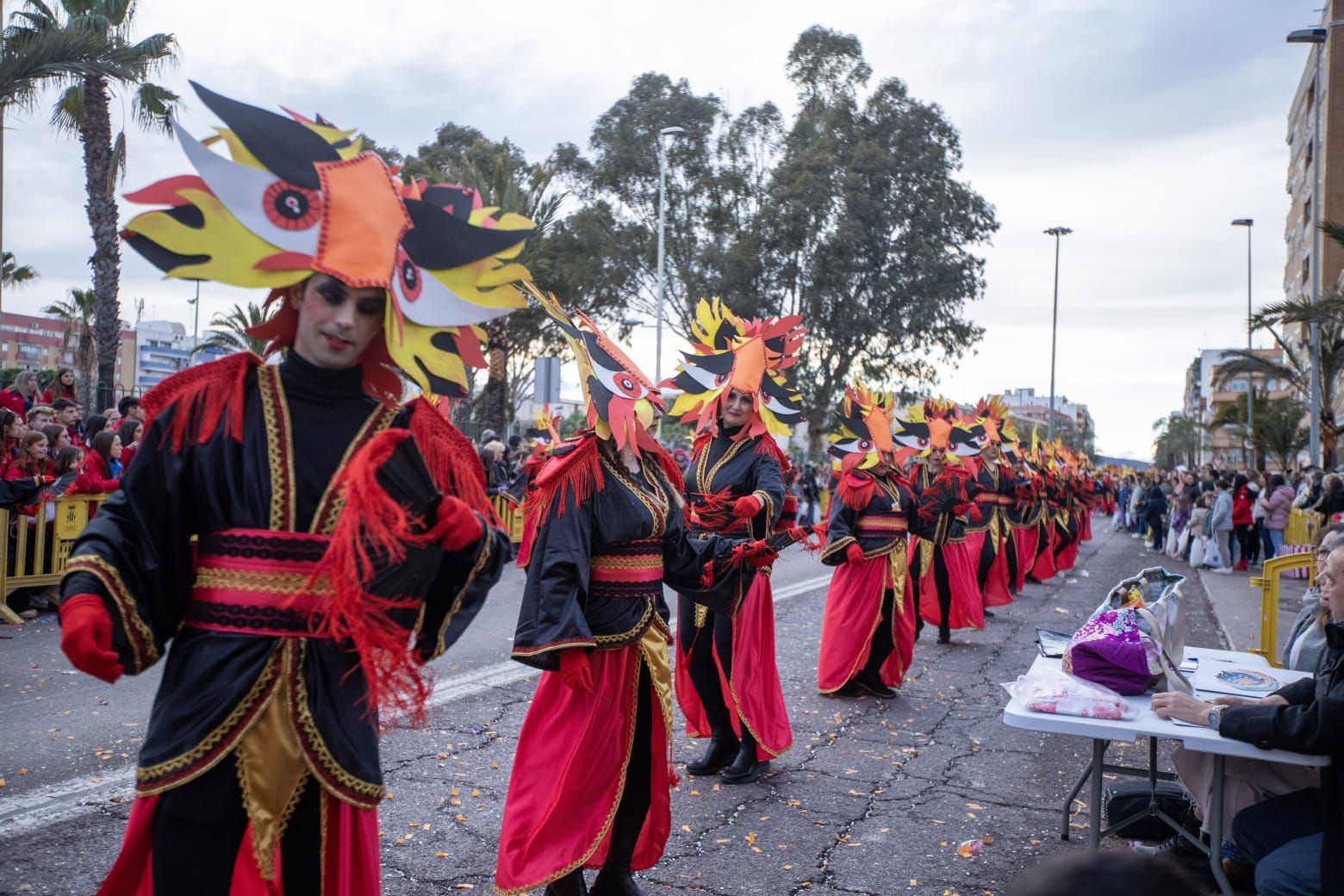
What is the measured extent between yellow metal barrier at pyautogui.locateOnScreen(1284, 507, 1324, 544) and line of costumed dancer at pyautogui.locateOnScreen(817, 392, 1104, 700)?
336cm

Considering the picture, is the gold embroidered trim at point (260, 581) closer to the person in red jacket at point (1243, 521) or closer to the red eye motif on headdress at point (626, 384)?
the red eye motif on headdress at point (626, 384)

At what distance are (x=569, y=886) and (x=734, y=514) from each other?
7.84 ft

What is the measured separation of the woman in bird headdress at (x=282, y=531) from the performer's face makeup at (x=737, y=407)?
11.5 ft

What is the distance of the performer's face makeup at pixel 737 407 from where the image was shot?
6.05 meters

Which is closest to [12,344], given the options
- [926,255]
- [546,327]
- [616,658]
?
[546,327]

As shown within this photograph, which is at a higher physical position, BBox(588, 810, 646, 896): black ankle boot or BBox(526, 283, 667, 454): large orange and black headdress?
BBox(526, 283, 667, 454): large orange and black headdress

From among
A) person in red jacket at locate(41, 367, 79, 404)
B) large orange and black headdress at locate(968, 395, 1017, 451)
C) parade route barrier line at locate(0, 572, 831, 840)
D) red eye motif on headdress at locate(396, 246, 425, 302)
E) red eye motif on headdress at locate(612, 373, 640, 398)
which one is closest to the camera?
red eye motif on headdress at locate(396, 246, 425, 302)

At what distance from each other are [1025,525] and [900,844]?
421 inches

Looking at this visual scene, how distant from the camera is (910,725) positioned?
23.2ft

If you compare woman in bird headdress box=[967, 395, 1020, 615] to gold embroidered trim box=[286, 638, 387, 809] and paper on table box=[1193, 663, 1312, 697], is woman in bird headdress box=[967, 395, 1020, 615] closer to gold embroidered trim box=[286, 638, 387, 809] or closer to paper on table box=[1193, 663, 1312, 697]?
paper on table box=[1193, 663, 1312, 697]

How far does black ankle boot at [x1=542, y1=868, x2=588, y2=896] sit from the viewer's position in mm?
3879

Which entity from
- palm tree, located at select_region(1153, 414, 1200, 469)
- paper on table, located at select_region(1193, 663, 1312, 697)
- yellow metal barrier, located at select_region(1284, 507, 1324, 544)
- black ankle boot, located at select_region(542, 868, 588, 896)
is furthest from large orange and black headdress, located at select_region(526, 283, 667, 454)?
palm tree, located at select_region(1153, 414, 1200, 469)

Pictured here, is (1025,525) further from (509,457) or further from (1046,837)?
(1046,837)

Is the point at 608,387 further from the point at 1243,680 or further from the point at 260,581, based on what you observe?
the point at 1243,680
